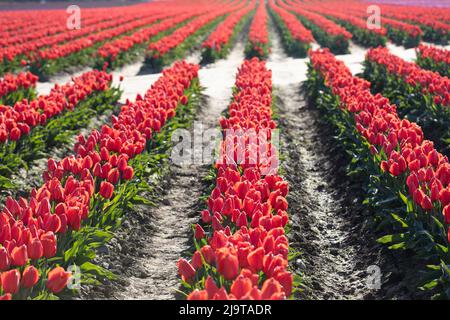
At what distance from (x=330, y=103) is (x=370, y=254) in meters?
5.76

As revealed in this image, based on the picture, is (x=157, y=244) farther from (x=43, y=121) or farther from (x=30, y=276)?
(x=43, y=121)

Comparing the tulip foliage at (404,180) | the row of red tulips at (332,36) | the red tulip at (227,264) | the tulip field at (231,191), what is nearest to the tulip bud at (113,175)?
the tulip field at (231,191)

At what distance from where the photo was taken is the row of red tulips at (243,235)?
3.48 metres

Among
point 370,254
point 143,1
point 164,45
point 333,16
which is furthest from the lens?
point 143,1

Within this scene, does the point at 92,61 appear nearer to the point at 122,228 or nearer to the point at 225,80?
the point at 225,80

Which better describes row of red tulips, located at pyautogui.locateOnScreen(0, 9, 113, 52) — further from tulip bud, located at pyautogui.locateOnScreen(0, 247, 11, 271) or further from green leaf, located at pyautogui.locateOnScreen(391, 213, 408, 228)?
tulip bud, located at pyautogui.locateOnScreen(0, 247, 11, 271)

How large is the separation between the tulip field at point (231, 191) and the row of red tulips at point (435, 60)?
0.19 feet

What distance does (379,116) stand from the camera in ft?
26.9

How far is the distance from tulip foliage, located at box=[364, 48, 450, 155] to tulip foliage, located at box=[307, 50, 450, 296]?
1.16m

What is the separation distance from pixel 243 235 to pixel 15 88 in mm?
9166

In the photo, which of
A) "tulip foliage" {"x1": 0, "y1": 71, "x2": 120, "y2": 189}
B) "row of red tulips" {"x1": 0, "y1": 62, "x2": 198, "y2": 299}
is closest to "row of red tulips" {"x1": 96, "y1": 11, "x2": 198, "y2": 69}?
"tulip foliage" {"x1": 0, "y1": 71, "x2": 120, "y2": 189}

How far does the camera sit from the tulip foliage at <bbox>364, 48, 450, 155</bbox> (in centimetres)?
964

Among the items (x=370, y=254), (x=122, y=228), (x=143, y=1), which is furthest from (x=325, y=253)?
(x=143, y=1)

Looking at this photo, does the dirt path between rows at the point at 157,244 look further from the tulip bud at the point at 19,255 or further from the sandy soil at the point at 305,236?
the tulip bud at the point at 19,255
